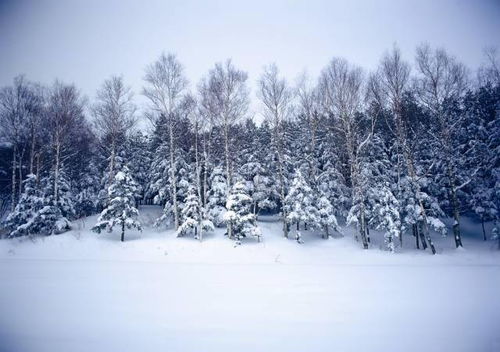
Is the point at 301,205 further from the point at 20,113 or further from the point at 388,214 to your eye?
the point at 20,113

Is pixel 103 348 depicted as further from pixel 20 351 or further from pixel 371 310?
pixel 371 310

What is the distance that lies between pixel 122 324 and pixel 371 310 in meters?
5.68

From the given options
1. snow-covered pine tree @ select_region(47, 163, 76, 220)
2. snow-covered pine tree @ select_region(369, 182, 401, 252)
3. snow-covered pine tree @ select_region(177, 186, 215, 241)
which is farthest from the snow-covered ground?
snow-covered pine tree @ select_region(47, 163, 76, 220)

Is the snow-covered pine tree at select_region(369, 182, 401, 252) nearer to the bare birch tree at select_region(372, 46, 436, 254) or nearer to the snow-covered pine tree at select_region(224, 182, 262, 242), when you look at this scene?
the bare birch tree at select_region(372, 46, 436, 254)

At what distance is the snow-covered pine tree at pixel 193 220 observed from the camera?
22.2 m

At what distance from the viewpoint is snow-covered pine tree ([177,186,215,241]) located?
22.2 meters

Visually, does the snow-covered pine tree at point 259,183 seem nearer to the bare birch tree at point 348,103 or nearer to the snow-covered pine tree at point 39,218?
the bare birch tree at point 348,103

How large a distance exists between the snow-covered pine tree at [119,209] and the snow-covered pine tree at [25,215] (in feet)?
19.0

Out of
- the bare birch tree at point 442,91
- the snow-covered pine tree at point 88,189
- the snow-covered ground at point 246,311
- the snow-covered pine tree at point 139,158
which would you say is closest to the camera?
the snow-covered ground at point 246,311

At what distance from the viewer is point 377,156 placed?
2927 cm

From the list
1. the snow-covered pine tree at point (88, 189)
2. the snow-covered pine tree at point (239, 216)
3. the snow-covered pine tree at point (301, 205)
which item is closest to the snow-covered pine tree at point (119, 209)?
the snow-covered pine tree at point (239, 216)

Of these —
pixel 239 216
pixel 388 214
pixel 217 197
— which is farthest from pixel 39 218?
pixel 388 214

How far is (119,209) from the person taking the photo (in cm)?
2208

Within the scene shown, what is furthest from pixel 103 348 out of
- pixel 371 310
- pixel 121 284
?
pixel 371 310
